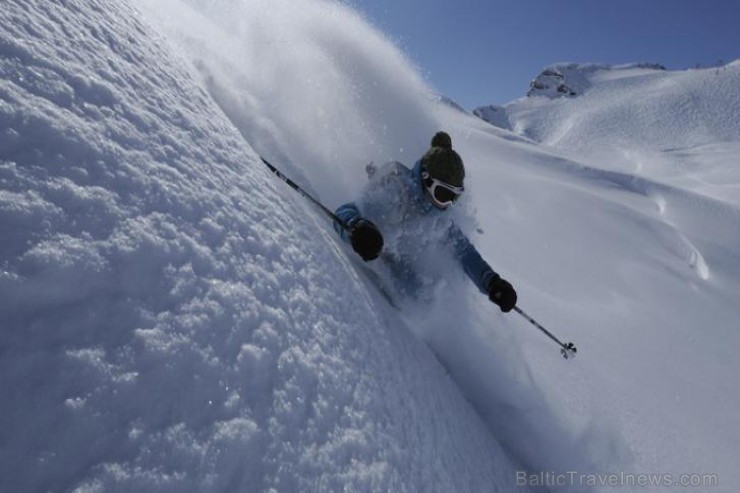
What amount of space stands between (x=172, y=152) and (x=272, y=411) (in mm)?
1142

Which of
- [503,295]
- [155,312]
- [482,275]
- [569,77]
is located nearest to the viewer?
[155,312]

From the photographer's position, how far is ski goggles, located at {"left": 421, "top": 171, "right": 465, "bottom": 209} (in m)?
3.84

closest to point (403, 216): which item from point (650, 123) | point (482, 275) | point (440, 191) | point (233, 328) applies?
point (440, 191)

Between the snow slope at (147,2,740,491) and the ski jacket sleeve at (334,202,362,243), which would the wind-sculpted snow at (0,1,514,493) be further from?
the snow slope at (147,2,740,491)

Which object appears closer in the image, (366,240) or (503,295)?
(366,240)

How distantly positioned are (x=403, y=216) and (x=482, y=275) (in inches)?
36.3

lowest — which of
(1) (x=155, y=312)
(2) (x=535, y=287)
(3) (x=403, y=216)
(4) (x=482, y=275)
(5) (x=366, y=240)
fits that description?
(1) (x=155, y=312)

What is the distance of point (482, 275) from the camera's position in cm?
422

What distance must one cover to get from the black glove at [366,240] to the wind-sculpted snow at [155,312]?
0.72m

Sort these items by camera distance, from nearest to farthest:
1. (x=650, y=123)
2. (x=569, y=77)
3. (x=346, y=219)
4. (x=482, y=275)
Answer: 1. (x=346, y=219)
2. (x=482, y=275)
3. (x=650, y=123)
4. (x=569, y=77)

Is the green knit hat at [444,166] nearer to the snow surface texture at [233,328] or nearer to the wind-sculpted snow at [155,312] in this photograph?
the snow surface texture at [233,328]

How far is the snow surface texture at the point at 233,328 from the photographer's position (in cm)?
103

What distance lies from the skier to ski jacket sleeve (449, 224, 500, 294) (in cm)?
1

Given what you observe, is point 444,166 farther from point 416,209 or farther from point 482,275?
point 482,275
